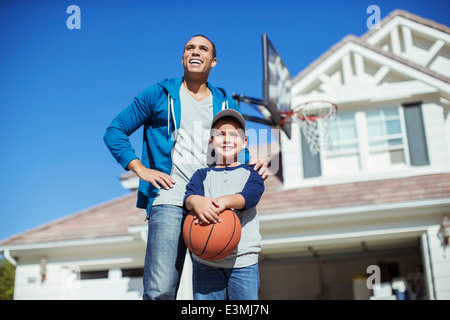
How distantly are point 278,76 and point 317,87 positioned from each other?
271 centimetres

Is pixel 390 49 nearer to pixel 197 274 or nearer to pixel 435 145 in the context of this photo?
pixel 435 145

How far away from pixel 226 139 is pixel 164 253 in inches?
33.8

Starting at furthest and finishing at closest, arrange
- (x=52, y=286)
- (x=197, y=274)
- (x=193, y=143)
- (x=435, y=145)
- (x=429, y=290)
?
1. (x=52, y=286)
2. (x=435, y=145)
3. (x=429, y=290)
4. (x=193, y=143)
5. (x=197, y=274)

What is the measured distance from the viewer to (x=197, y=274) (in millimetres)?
3162

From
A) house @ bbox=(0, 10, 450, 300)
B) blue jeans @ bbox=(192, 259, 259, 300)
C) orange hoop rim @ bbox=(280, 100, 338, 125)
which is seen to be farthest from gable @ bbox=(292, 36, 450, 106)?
blue jeans @ bbox=(192, 259, 259, 300)

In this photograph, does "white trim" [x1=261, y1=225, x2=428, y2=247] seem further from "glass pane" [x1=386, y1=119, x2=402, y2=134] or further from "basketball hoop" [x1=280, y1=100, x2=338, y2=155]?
"glass pane" [x1=386, y1=119, x2=402, y2=134]

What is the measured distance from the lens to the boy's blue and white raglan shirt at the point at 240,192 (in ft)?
10.2

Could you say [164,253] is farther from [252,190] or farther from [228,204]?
[252,190]

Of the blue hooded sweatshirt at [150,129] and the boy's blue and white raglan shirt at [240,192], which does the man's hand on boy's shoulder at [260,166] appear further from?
the blue hooded sweatshirt at [150,129]

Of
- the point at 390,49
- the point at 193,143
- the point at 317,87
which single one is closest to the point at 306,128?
the point at 317,87

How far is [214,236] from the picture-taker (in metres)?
2.93

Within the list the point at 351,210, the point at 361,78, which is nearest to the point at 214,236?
the point at 351,210

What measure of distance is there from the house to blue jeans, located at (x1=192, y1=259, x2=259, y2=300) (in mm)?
7116

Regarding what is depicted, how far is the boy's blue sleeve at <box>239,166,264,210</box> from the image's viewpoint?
3111 mm
